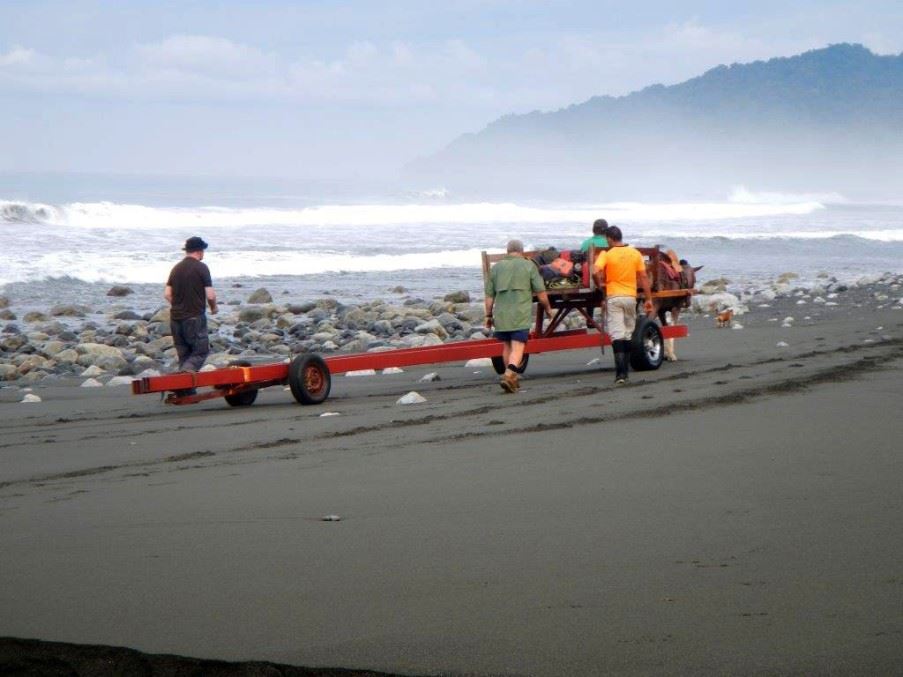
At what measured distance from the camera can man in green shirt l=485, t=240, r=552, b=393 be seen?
528 inches

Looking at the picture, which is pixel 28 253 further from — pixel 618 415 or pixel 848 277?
pixel 618 415

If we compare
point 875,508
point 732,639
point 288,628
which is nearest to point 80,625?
point 288,628

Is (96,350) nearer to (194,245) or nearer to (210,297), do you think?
(194,245)

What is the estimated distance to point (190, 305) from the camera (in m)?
13.4

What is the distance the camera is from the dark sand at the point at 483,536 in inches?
191

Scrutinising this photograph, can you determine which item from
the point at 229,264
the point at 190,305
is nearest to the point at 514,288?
the point at 190,305

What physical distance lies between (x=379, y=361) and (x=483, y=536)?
22.6ft

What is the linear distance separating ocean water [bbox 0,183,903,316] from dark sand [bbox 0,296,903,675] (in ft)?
60.4

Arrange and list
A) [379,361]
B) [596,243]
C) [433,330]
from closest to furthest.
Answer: [379,361], [596,243], [433,330]

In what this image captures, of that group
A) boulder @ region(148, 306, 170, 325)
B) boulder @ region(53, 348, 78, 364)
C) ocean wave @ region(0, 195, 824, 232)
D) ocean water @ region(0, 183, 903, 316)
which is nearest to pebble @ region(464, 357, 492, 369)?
boulder @ region(53, 348, 78, 364)

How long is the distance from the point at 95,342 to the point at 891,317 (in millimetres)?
12602

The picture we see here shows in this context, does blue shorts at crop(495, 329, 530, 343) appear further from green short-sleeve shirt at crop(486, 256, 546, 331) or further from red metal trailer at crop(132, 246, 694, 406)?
red metal trailer at crop(132, 246, 694, 406)

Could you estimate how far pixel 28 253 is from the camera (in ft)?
126

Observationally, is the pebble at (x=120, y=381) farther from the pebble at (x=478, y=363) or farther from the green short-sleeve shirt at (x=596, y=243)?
the green short-sleeve shirt at (x=596, y=243)
